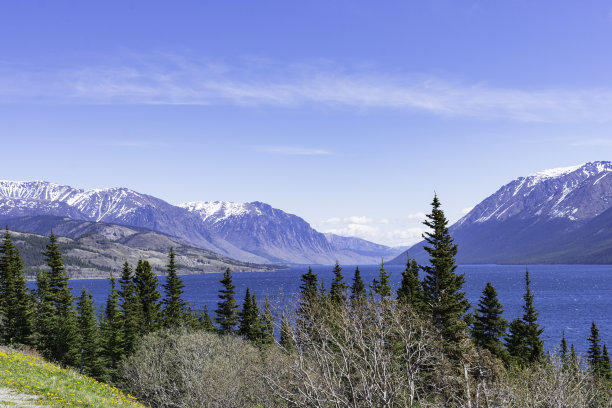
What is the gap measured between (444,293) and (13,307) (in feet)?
206

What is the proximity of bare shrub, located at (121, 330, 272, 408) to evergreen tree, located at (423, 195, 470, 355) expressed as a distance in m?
18.1

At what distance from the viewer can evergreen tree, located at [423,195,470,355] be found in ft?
150

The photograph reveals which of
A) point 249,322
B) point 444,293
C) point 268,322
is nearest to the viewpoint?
point 444,293

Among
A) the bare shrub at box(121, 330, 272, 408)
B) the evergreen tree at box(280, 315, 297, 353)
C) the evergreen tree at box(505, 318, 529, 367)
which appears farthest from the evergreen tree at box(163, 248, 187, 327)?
the evergreen tree at box(505, 318, 529, 367)

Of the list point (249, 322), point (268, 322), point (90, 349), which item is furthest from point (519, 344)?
point (90, 349)

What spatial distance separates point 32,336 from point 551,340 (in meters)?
110

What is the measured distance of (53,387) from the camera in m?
22.3

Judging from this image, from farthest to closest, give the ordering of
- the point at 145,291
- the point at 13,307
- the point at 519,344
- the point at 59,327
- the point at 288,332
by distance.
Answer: the point at 145,291, the point at 59,327, the point at 13,307, the point at 519,344, the point at 288,332

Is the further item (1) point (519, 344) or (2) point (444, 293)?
(1) point (519, 344)

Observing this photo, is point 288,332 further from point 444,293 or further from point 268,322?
point 268,322

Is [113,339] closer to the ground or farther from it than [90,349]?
farther from it

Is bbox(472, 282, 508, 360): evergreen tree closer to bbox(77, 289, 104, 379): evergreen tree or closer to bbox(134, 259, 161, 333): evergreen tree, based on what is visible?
bbox(134, 259, 161, 333): evergreen tree

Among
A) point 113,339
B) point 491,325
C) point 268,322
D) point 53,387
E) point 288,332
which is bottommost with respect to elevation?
point 113,339

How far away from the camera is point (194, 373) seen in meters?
49.2
